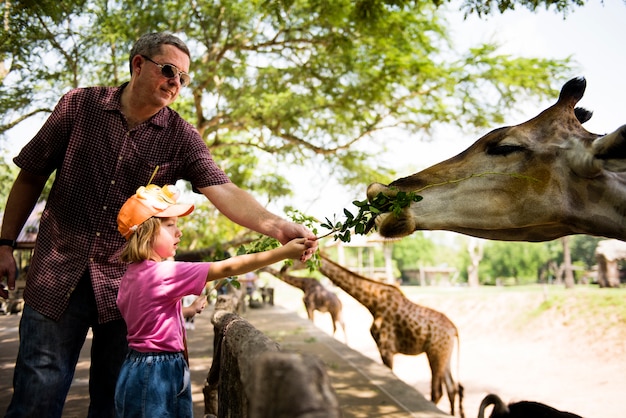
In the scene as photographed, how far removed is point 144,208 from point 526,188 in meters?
1.68

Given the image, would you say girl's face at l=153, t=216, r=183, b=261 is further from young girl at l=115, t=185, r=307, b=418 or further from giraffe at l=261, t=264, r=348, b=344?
giraffe at l=261, t=264, r=348, b=344

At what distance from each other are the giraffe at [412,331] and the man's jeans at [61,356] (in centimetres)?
392

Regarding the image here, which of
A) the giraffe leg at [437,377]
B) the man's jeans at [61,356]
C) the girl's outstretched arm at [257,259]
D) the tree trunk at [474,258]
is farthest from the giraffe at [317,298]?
the tree trunk at [474,258]

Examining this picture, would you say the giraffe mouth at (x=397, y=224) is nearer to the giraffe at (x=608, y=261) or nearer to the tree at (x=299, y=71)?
the tree at (x=299, y=71)

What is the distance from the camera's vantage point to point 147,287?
1.98 metres

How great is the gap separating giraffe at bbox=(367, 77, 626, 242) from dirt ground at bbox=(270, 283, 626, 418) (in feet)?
17.6

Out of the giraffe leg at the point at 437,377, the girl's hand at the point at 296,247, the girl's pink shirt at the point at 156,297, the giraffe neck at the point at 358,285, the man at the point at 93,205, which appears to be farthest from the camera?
the giraffe neck at the point at 358,285

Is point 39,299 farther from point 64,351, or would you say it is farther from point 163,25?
point 163,25

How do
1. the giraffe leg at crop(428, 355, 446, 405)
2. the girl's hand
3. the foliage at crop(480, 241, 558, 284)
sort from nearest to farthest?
the girl's hand < the giraffe leg at crop(428, 355, 446, 405) < the foliage at crop(480, 241, 558, 284)

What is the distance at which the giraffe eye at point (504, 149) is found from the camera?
2.43m

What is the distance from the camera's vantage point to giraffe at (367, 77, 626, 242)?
2.18 m

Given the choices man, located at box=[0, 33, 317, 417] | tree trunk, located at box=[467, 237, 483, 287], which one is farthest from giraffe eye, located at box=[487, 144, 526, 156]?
tree trunk, located at box=[467, 237, 483, 287]

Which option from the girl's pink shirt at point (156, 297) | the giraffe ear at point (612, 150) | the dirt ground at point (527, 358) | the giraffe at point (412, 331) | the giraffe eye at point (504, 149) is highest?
the giraffe eye at point (504, 149)

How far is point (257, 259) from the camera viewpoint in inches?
75.7
